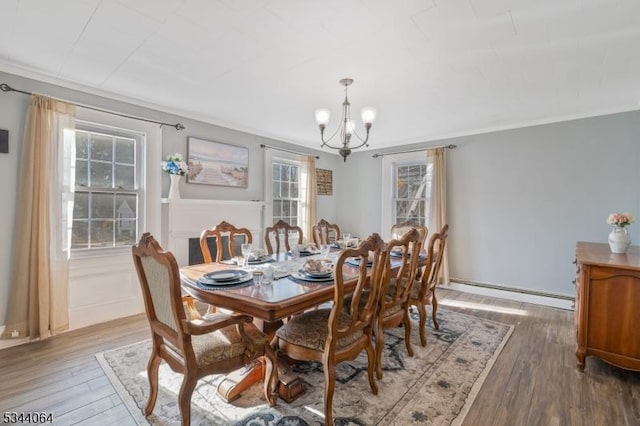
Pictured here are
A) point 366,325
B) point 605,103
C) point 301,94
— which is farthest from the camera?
point 605,103

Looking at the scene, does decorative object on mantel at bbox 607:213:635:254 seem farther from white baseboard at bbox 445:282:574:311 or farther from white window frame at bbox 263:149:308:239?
white window frame at bbox 263:149:308:239

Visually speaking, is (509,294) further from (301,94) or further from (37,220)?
(37,220)

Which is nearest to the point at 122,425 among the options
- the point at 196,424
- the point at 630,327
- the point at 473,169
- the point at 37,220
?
the point at 196,424

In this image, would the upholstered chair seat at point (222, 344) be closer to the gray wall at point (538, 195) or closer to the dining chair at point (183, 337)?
the dining chair at point (183, 337)

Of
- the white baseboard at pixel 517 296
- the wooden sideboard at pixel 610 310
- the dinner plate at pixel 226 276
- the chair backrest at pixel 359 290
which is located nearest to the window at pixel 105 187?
the dinner plate at pixel 226 276

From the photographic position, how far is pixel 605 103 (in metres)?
3.34

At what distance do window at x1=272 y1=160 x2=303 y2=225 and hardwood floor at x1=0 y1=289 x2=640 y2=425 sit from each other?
2.63 metres

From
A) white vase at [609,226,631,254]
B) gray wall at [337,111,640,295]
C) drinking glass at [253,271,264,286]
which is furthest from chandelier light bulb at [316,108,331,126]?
gray wall at [337,111,640,295]

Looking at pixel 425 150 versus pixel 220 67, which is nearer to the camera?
pixel 220 67

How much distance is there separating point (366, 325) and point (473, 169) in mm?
3546

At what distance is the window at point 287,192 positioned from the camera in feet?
16.4

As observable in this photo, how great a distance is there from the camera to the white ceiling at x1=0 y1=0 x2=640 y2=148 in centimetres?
179

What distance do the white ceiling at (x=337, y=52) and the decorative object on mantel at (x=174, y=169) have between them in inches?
24.9

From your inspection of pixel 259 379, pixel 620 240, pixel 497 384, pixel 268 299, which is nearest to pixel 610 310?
pixel 620 240
